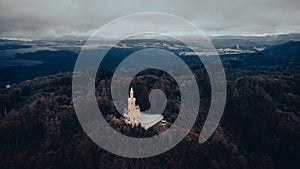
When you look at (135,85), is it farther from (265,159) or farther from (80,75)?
(265,159)

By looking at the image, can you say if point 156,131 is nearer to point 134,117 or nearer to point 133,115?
point 134,117

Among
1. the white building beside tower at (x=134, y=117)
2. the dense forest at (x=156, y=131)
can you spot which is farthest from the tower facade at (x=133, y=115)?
the dense forest at (x=156, y=131)

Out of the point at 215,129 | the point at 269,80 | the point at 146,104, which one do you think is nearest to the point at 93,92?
the point at 146,104

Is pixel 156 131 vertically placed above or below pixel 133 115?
below

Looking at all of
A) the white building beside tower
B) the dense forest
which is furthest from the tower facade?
the dense forest

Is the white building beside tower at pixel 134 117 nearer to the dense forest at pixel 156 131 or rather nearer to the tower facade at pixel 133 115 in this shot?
the tower facade at pixel 133 115

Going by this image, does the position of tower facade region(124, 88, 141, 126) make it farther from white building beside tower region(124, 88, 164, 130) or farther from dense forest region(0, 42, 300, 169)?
dense forest region(0, 42, 300, 169)

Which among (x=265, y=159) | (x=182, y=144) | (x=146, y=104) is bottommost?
(x=265, y=159)

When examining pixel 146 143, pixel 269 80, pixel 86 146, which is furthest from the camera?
pixel 269 80

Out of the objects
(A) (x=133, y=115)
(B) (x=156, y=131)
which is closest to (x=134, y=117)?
(A) (x=133, y=115)
